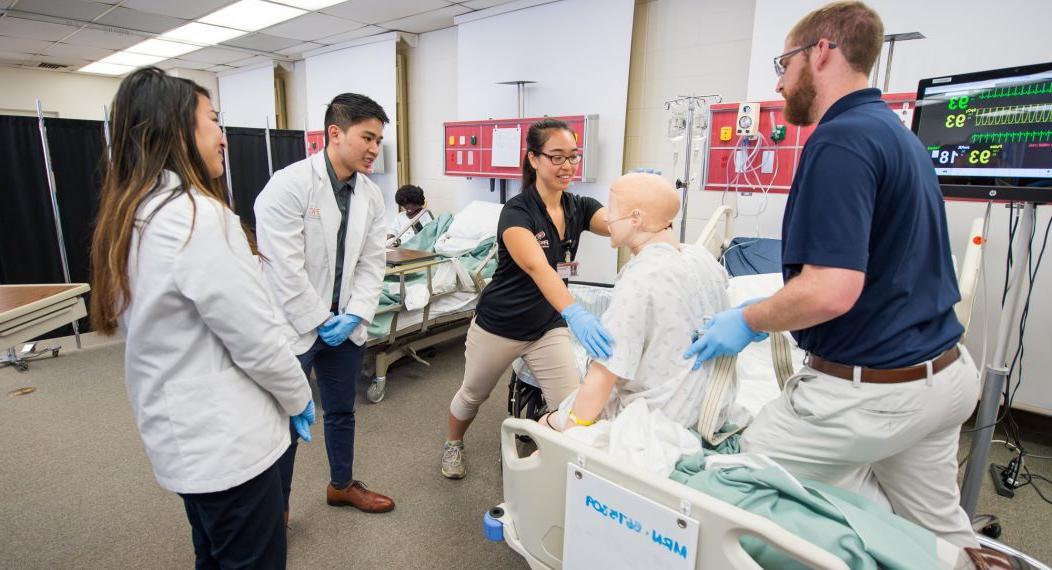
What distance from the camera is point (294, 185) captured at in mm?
1674

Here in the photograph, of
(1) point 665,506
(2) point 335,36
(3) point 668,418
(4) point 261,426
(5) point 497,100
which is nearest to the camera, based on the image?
(1) point 665,506

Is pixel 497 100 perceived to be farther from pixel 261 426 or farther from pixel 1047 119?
pixel 261 426

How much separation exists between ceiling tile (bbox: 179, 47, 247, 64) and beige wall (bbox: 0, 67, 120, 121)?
6.40ft

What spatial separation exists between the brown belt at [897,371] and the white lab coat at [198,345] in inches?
44.5

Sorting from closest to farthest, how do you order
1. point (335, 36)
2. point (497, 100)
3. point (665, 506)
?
point (665, 506)
point (497, 100)
point (335, 36)

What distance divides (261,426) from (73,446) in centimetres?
225

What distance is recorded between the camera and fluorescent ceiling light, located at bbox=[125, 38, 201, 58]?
623 cm

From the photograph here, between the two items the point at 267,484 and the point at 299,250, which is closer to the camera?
→ the point at 267,484

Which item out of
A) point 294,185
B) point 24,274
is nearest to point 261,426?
point 294,185

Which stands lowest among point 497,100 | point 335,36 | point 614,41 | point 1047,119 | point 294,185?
point 294,185

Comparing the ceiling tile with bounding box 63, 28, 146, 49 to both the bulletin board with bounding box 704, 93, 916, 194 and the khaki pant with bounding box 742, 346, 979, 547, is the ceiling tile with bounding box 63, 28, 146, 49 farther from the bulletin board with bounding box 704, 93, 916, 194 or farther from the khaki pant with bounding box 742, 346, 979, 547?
the khaki pant with bounding box 742, 346, 979, 547

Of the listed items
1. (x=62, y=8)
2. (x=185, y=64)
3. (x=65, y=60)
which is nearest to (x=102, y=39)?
(x=62, y=8)

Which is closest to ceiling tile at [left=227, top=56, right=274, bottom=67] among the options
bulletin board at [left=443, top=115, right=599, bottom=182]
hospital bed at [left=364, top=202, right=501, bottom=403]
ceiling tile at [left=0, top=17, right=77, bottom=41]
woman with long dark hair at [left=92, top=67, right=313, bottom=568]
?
ceiling tile at [left=0, top=17, right=77, bottom=41]

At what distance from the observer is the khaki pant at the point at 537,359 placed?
1.99m
